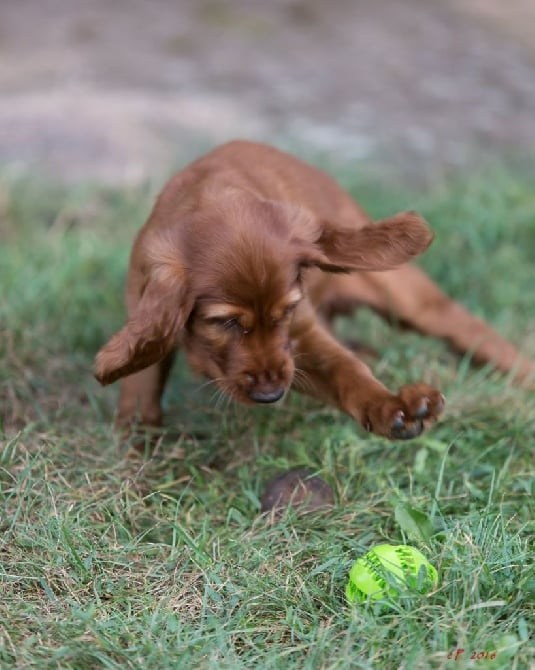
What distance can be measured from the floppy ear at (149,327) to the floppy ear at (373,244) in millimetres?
504

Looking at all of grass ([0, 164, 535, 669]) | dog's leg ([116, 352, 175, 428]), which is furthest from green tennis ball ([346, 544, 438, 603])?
dog's leg ([116, 352, 175, 428])

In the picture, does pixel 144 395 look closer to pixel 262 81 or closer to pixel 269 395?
pixel 269 395

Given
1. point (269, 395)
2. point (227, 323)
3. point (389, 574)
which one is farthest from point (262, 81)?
point (389, 574)

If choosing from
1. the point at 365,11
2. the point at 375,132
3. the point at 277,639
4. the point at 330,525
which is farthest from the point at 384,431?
the point at 365,11

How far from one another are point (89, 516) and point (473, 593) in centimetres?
117

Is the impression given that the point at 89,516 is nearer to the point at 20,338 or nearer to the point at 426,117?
the point at 20,338

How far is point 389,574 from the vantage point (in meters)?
2.62

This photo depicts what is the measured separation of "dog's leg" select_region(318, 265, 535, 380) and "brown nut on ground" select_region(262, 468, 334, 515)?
111 cm

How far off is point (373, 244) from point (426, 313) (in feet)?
3.56

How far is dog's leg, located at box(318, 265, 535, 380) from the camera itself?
4.23 meters

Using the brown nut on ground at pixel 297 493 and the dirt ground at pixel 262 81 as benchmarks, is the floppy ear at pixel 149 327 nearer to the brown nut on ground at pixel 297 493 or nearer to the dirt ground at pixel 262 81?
the brown nut on ground at pixel 297 493

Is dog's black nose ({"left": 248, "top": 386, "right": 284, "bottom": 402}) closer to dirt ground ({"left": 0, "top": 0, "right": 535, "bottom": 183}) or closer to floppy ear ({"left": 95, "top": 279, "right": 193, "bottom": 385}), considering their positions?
floppy ear ({"left": 95, "top": 279, "right": 193, "bottom": 385})

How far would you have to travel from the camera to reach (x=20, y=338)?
4.06 metres

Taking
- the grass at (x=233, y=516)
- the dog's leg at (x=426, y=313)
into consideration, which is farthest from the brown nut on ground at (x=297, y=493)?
the dog's leg at (x=426, y=313)
